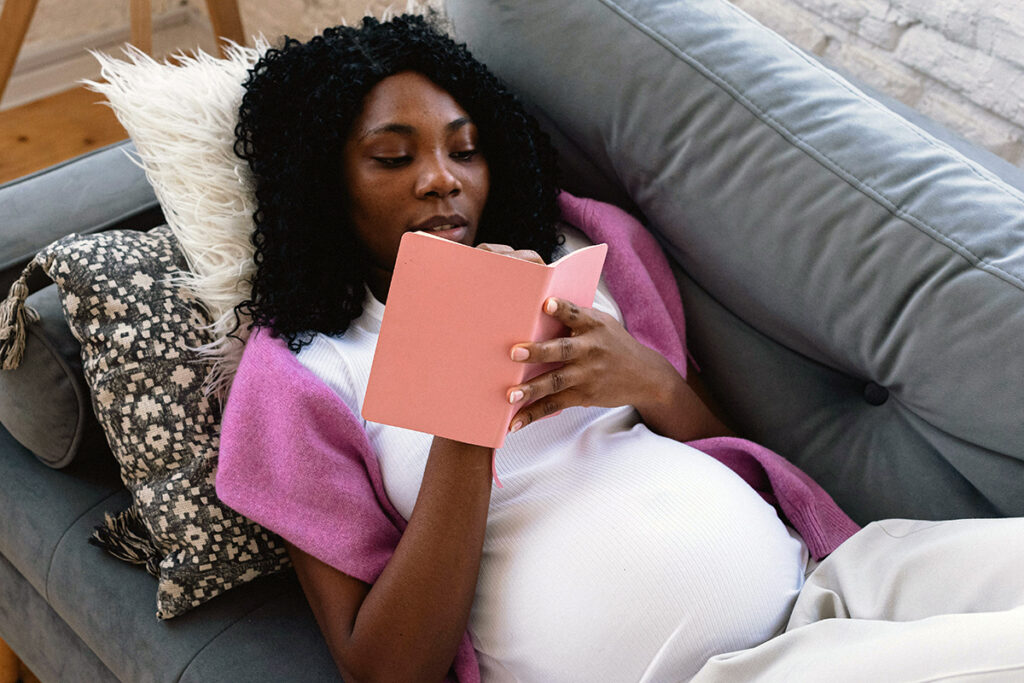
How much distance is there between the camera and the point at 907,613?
0.85 m

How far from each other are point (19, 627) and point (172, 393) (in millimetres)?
483

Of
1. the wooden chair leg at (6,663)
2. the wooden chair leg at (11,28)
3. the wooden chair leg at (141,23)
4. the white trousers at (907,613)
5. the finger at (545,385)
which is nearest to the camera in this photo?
the white trousers at (907,613)

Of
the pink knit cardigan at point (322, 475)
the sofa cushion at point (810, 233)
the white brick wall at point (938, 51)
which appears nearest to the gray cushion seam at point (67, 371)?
the pink knit cardigan at point (322, 475)

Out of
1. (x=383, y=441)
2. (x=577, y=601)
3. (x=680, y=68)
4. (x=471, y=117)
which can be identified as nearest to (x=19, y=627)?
(x=383, y=441)

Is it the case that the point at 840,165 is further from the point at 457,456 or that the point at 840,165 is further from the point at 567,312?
the point at 457,456

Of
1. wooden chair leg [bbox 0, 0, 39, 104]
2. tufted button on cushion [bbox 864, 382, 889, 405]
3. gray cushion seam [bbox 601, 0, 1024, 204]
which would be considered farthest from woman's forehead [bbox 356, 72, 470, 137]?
wooden chair leg [bbox 0, 0, 39, 104]

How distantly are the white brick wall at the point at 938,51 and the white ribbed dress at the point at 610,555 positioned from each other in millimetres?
934

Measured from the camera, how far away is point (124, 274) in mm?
1076

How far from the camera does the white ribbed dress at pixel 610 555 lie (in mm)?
869

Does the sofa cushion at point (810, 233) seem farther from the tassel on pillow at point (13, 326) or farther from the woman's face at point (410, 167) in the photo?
the tassel on pillow at point (13, 326)

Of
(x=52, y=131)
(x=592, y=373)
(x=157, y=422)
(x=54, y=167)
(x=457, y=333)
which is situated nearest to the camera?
(x=457, y=333)

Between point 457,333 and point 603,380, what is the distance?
0.73 feet

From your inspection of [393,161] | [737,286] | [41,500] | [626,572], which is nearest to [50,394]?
[41,500]

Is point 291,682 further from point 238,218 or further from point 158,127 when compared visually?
point 158,127
